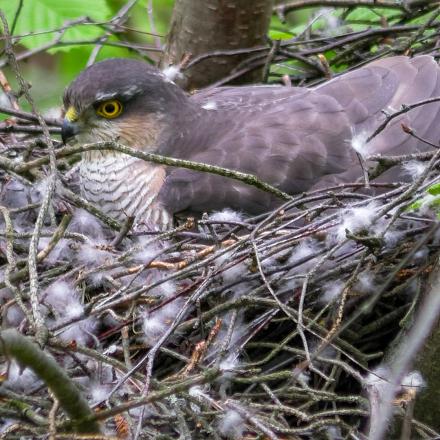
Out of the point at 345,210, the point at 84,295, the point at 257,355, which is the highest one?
the point at 345,210

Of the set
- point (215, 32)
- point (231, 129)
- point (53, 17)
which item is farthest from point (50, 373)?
point (53, 17)

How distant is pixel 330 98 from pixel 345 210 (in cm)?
106

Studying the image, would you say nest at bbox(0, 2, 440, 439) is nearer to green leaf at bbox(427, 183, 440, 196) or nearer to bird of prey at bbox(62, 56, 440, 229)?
green leaf at bbox(427, 183, 440, 196)

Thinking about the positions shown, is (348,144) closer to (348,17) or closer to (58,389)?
(348,17)

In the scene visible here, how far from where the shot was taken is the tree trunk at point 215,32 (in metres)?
4.54

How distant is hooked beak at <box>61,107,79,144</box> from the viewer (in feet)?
14.0

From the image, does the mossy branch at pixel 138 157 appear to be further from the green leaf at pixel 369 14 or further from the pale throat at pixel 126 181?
the green leaf at pixel 369 14

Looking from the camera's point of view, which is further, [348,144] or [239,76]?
[239,76]

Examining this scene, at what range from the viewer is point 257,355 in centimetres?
333

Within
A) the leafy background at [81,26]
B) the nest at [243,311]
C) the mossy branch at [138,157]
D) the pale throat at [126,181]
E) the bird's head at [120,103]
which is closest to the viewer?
the mossy branch at [138,157]

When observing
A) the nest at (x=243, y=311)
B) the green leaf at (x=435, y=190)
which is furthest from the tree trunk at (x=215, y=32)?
the green leaf at (x=435, y=190)

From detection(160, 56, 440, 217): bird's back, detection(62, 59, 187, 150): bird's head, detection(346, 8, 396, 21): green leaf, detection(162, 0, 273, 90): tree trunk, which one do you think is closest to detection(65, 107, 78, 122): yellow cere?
detection(62, 59, 187, 150): bird's head

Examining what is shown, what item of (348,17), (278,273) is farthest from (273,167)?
(348,17)

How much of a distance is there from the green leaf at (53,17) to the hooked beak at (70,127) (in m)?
0.54
